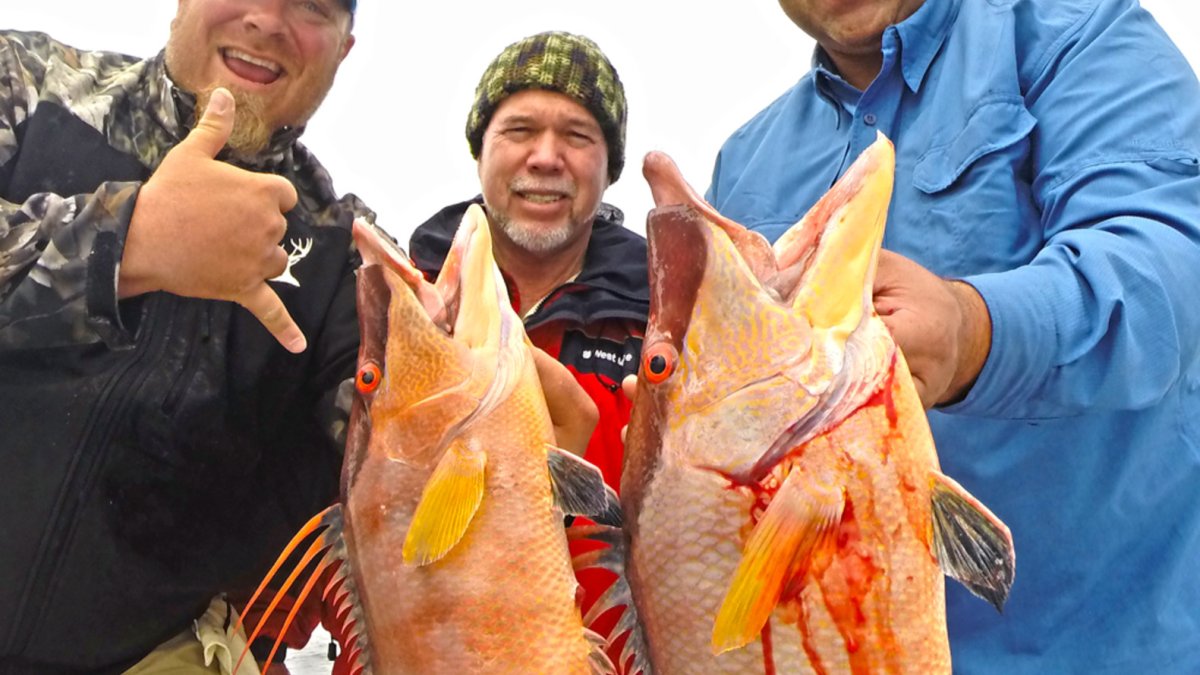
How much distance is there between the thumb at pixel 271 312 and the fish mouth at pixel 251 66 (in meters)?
1.70

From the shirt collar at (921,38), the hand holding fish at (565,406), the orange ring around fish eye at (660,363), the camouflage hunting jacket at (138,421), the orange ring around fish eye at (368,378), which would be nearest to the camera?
the orange ring around fish eye at (660,363)

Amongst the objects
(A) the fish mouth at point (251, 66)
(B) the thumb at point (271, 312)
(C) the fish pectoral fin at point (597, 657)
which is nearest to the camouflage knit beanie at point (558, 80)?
(A) the fish mouth at point (251, 66)

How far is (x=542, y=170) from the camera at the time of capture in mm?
4566

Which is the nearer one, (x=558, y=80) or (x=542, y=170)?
(x=542, y=170)

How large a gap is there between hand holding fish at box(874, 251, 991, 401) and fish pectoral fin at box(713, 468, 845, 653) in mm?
338

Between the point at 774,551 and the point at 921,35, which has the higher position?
the point at 921,35

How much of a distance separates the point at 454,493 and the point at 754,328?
2.41 feet

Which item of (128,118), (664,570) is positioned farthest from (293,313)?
(664,570)

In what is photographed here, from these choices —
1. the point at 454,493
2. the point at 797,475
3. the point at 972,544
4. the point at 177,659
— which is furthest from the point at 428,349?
the point at 177,659

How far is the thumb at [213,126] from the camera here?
2346 mm

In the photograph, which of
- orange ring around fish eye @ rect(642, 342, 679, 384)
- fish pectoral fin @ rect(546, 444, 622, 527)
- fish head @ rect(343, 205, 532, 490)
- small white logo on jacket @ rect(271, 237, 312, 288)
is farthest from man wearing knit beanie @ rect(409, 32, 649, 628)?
orange ring around fish eye @ rect(642, 342, 679, 384)

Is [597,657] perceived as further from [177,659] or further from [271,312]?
[177,659]

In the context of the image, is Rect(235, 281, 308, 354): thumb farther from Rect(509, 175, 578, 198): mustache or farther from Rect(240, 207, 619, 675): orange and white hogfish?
Rect(509, 175, 578, 198): mustache

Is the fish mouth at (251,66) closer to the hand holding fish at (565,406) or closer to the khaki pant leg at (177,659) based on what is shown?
the hand holding fish at (565,406)
